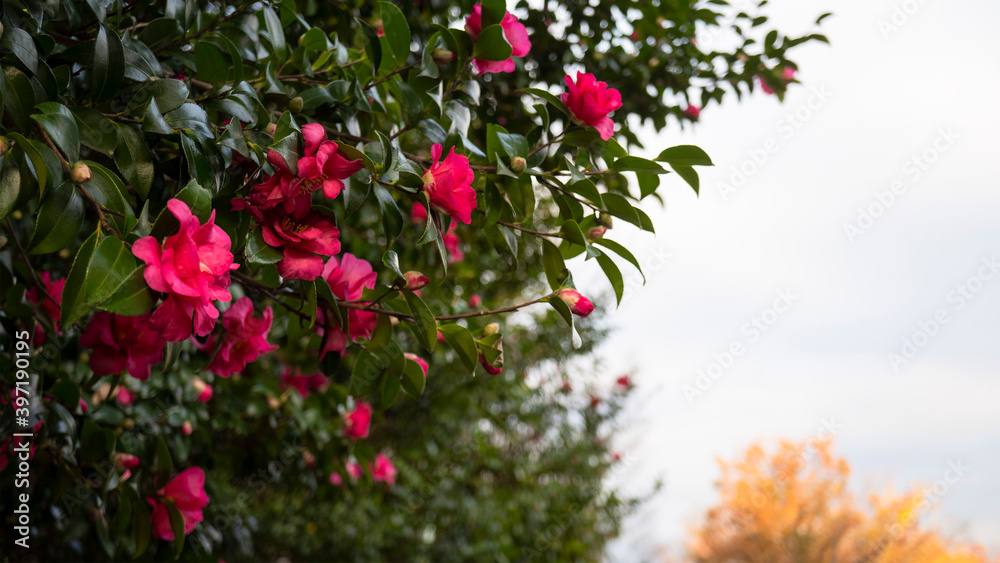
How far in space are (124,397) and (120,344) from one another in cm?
55

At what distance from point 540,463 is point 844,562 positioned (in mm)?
5416

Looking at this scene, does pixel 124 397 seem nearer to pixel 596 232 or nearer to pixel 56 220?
pixel 56 220

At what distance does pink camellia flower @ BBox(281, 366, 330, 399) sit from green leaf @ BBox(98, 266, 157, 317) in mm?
1102

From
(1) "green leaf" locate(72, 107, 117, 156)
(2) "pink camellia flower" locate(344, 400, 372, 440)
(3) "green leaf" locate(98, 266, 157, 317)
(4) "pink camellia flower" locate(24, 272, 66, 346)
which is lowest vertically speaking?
(2) "pink camellia flower" locate(344, 400, 372, 440)

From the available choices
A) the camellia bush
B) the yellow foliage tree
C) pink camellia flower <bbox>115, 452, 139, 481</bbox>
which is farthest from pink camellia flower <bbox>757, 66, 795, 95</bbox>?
the yellow foliage tree

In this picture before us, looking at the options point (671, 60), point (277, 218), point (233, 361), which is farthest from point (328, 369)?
point (671, 60)

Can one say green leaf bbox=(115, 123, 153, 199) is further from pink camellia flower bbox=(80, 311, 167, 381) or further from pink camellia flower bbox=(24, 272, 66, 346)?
pink camellia flower bbox=(24, 272, 66, 346)

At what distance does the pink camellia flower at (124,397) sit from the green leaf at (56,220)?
0.76 metres

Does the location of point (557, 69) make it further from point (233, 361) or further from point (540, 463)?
point (540, 463)

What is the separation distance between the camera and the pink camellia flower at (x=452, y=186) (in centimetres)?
62

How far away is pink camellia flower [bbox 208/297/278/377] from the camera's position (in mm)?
775

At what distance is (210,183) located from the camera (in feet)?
1.84

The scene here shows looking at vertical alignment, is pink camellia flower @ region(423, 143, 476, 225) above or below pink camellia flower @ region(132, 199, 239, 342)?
above

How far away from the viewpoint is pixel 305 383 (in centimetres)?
155
